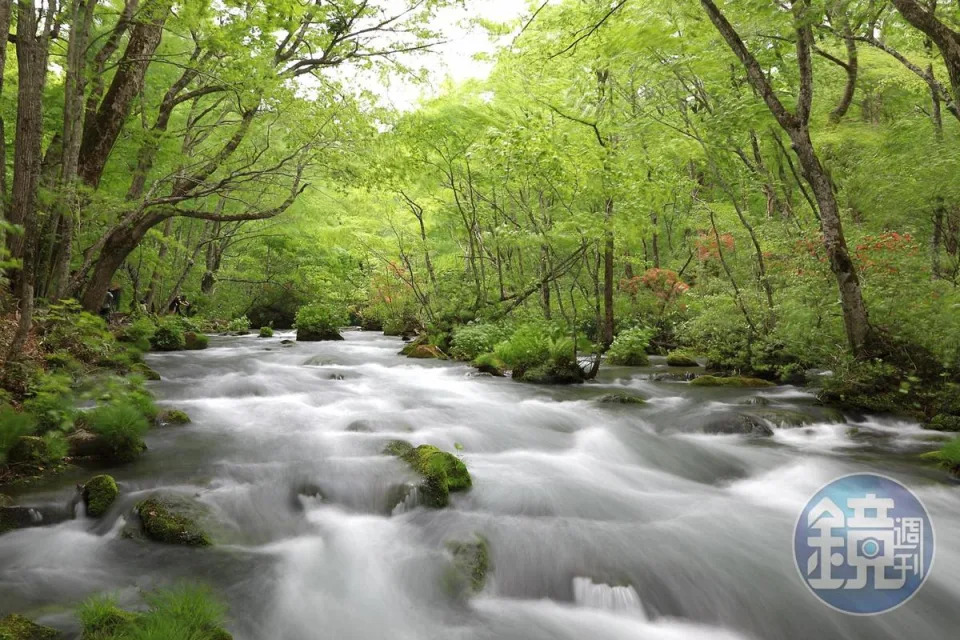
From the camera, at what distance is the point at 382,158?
1043 centimetres

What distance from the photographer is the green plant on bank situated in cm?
260

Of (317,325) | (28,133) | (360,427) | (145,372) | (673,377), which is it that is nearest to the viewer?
(28,133)

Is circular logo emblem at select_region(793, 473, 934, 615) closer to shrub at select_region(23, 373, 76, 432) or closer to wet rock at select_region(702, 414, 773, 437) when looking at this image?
wet rock at select_region(702, 414, 773, 437)

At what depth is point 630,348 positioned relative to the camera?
1282cm

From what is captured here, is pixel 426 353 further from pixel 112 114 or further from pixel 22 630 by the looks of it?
pixel 22 630

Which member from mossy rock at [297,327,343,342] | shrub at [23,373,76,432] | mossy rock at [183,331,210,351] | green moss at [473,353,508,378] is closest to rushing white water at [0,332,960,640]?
shrub at [23,373,76,432]

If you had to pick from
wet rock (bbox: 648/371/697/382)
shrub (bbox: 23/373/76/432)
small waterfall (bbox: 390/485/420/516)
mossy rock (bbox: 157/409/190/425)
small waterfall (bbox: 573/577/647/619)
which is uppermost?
shrub (bbox: 23/373/76/432)

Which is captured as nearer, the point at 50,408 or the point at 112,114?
the point at 50,408

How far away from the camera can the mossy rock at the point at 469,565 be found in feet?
12.1

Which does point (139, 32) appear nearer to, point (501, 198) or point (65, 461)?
point (65, 461)

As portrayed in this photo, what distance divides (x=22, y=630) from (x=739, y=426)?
24.0ft

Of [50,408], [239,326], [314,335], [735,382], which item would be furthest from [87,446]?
[239,326]

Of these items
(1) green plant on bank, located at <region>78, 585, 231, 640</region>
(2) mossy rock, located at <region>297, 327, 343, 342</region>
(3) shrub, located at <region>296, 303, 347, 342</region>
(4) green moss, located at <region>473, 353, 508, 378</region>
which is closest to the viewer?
(1) green plant on bank, located at <region>78, 585, 231, 640</region>

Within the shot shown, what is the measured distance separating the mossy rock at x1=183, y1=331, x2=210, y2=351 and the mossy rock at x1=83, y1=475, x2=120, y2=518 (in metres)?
10.9
